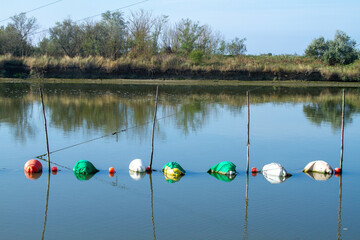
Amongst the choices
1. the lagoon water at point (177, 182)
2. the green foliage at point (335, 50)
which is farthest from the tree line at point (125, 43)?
the lagoon water at point (177, 182)

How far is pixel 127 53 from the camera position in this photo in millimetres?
43344

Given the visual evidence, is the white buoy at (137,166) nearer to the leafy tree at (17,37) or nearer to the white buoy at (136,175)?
the white buoy at (136,175)

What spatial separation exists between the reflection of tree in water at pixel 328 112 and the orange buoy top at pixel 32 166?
11087mm

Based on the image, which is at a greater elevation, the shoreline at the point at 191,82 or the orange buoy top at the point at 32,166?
the shoreline at the point at 191,82

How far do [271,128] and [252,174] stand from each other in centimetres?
676

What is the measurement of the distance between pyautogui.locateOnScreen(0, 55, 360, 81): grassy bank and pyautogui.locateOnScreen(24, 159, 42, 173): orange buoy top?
27652 millimetres

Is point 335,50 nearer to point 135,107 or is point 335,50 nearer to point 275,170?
point 135,107

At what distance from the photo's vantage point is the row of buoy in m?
10.4

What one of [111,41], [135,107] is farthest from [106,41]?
[135,107]

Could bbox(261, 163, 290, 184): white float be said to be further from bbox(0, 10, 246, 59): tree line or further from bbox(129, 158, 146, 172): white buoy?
bbox(0, 10, 246, 59): tree line

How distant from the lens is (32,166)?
10.4m

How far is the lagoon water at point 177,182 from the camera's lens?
25.2 ft

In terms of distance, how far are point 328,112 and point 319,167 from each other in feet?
38.0

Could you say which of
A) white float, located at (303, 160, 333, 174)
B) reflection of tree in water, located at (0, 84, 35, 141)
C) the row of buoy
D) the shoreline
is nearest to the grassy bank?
the shoreline
